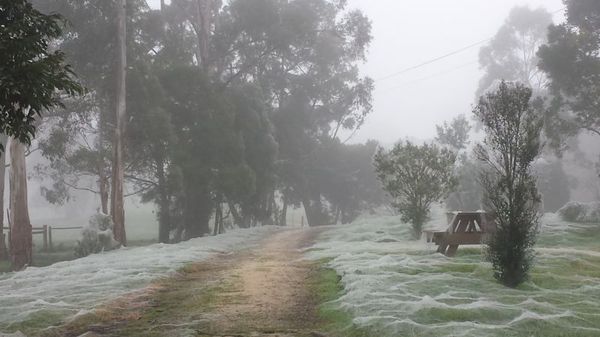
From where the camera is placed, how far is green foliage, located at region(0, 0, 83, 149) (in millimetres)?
5078

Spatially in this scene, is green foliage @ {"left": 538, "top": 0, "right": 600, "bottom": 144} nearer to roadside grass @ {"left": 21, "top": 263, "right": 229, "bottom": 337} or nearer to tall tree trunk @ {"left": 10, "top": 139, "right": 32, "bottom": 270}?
roadside grass @ {"left": 21, "top": 263, "right": 229, "bottom": 337}

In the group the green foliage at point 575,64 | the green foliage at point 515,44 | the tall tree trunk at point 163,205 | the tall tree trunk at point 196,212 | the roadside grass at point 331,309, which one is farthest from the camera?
the green foliage at point 515,44

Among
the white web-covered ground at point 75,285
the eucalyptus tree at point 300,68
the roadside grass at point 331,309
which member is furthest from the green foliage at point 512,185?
the eucalyptus tree at point 300,68

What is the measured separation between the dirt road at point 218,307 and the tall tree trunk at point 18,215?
12.3 metres

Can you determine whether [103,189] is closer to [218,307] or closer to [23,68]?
[218,307]

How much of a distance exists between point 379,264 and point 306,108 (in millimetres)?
30242

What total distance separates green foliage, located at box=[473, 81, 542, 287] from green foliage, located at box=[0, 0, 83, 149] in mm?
7409

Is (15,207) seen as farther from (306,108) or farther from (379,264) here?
(306,108)

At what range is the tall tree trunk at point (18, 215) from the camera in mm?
20047

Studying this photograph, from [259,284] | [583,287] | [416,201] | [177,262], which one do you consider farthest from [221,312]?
[416,201]

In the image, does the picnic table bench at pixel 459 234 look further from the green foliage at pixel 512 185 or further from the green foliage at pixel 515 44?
the green foliage at pixel 515 44

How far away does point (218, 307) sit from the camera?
735 centimetres

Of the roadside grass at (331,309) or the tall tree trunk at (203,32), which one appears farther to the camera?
the tall tree trunk at (203,32)

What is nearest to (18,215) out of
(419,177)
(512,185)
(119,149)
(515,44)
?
(119,149)
